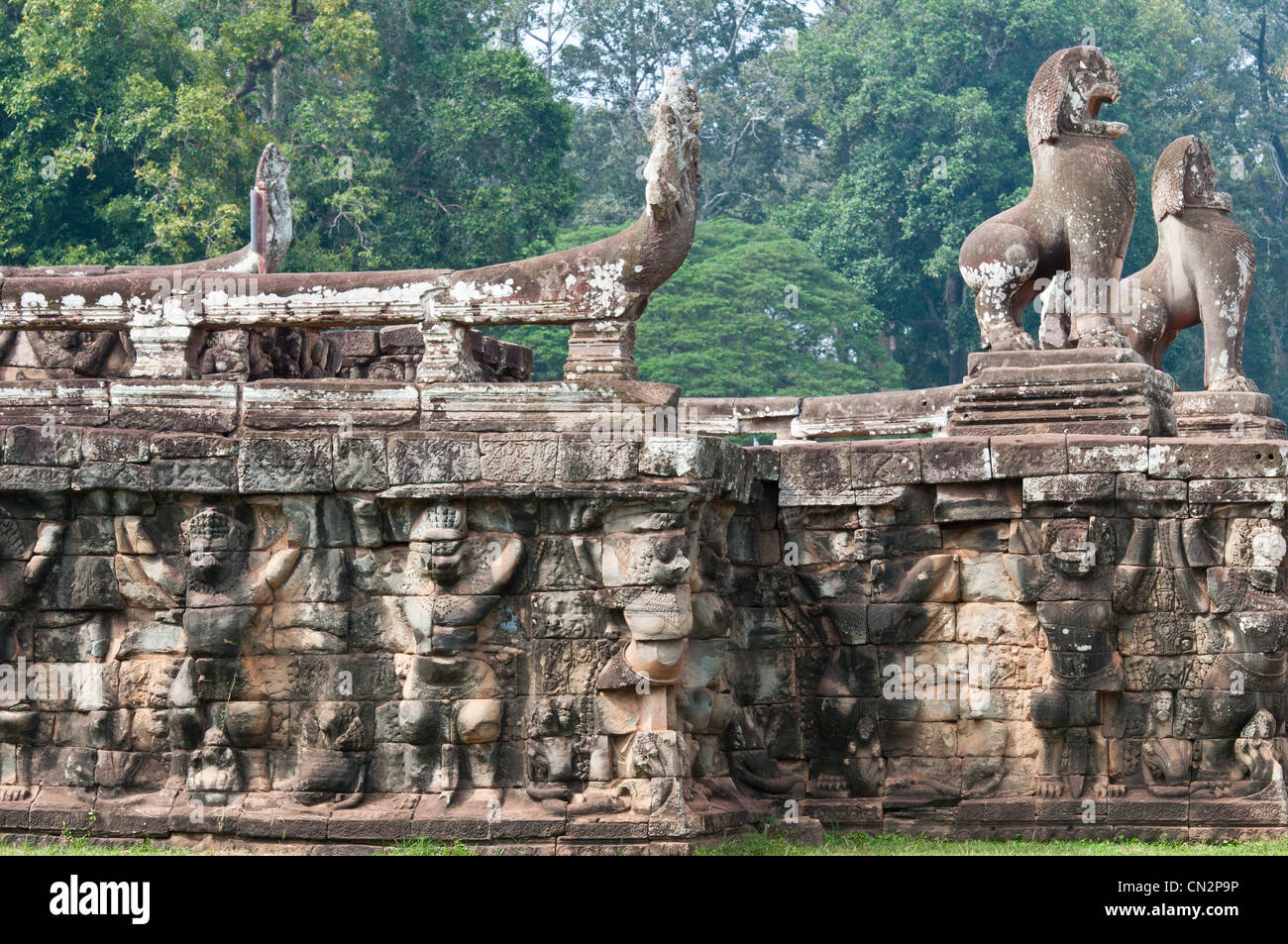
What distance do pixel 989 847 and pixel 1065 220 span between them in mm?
4870

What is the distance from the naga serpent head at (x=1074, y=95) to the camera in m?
14.3

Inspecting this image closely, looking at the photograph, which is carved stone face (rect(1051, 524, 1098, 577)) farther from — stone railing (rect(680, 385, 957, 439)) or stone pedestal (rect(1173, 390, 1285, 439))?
stone pedestal (rect(1173, 390, 1285, 439))

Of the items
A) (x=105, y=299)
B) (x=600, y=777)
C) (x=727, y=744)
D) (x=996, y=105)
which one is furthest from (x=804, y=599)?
(x=996, y=105)

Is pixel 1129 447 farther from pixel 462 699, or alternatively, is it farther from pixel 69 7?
pixel 69 7

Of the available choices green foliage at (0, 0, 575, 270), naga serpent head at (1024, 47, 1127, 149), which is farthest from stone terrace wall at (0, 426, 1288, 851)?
green foliage at (0, 0, 575, 270)

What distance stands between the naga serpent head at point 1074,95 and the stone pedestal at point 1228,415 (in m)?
2.39

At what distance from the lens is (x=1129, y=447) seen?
42.3 ft

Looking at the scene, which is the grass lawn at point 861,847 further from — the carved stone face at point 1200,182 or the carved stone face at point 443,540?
the carved stone face at point 1200,182

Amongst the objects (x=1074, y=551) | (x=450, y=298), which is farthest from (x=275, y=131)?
(x=1074, y=551)

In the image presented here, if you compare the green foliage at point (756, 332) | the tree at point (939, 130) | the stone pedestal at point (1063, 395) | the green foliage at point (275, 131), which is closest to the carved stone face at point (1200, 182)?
the stone pedestal at point (1063, 395)

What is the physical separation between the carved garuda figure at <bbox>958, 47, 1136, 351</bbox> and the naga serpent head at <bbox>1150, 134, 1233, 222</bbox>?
1.10 metres

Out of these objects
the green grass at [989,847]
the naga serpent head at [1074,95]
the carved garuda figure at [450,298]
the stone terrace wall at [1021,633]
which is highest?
the naga serpent head at [1074,95]

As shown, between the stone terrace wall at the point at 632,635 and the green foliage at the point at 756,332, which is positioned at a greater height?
the green foliage at the point at 756,332

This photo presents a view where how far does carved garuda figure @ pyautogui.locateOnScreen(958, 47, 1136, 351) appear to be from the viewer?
14023 mm
